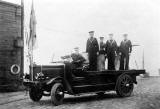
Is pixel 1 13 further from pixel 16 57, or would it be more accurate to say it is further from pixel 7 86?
pixel 7 86

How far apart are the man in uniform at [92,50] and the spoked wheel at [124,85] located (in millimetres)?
1156

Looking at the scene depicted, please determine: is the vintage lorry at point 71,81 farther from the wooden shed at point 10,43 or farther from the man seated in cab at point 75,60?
the wooden shed at point 10,43

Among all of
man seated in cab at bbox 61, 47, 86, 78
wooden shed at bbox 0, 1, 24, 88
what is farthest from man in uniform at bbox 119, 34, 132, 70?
wooden shed at bbox 0, 1, 24, 88

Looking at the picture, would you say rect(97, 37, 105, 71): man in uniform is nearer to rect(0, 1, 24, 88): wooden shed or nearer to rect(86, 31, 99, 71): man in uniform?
rect(86, 31, 99, 71): man in uniform

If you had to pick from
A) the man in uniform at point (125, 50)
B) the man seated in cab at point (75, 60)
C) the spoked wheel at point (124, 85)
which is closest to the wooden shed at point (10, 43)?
the man in uniform at point (125, 50)

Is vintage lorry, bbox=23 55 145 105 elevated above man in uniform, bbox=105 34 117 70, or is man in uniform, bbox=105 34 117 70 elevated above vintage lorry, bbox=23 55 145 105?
man in uniform, bbox=105 34 117 70

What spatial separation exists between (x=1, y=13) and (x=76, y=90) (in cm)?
938

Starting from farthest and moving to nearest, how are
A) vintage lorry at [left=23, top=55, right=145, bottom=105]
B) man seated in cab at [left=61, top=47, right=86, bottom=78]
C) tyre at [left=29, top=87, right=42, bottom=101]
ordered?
1. tyre at [left=29, top=87, right=42, bottom=101]
2. man seated in cab at [left=61, top=47, right=86, bottom=78]
3. vintage lorry at [left=23, top=55, right=145, bottom=105]

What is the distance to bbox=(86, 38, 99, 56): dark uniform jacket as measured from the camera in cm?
1347

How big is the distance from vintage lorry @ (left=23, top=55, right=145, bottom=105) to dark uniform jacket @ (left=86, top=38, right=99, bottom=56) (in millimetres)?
556

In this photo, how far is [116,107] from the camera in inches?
412

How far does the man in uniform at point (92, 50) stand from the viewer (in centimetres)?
1344

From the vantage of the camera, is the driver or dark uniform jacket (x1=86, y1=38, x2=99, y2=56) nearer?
the driver

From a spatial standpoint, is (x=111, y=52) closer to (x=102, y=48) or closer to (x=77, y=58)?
(x=102, y=48)
